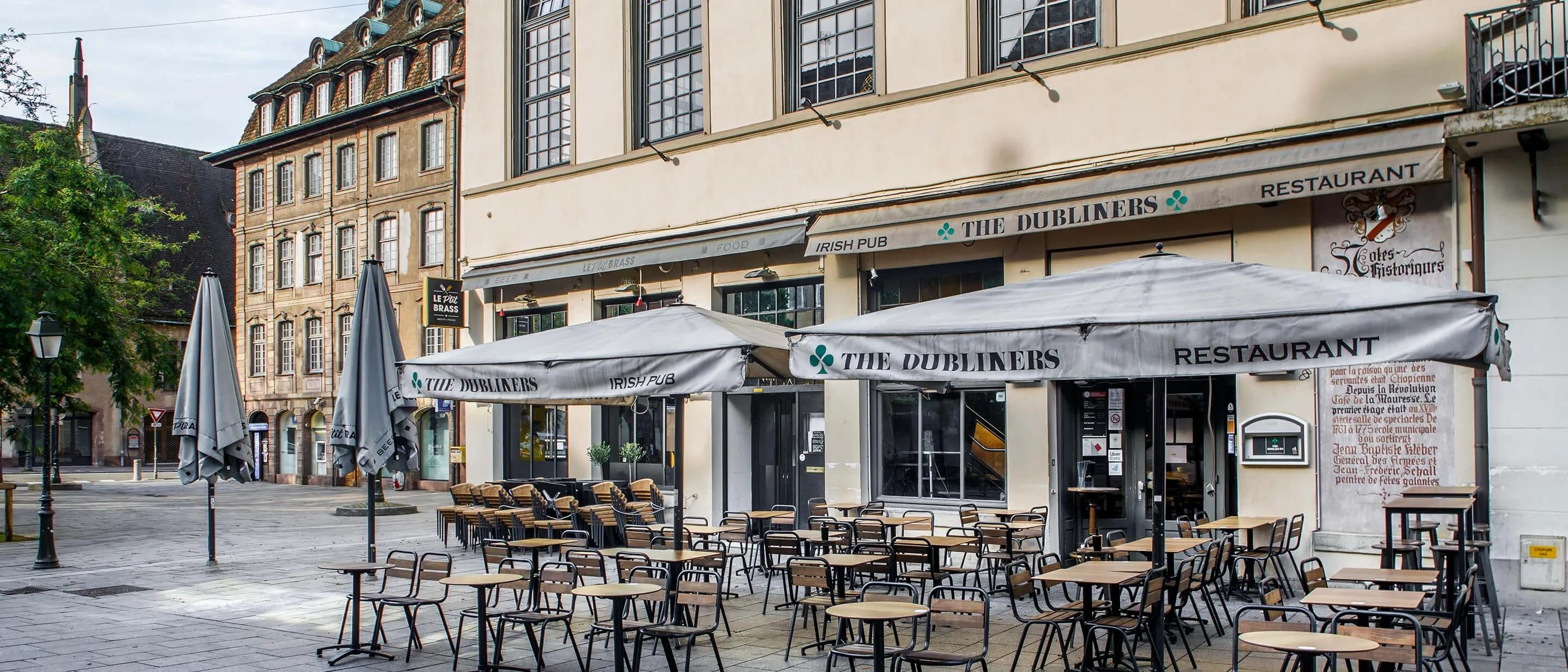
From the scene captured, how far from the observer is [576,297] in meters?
19.8

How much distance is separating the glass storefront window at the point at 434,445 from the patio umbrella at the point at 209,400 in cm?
2128

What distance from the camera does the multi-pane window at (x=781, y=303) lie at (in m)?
16.7

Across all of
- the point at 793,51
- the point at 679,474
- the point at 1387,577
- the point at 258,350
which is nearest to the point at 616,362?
the point at 679,474

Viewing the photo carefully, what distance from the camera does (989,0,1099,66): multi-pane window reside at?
14117 mm

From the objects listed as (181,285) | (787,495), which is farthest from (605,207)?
(181,285)

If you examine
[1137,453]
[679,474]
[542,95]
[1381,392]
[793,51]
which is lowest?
[1137,453]

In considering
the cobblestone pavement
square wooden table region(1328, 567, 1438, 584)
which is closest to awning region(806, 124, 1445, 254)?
the cobblestone pavement

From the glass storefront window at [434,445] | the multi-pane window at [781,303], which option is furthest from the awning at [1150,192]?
the glass storefront window at [434,445]

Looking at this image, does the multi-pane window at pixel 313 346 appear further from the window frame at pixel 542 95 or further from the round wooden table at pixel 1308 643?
the round wooden table at pixel 1308 643

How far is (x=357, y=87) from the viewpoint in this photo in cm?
3766

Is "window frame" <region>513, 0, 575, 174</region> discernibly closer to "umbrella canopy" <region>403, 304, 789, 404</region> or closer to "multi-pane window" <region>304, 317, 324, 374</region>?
"umbrella canopy" <region>403, 304, 789, 404</region>

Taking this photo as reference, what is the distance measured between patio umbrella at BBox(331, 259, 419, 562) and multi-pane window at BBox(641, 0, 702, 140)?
23.7 ft

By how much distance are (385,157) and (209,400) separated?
23823 millimetres

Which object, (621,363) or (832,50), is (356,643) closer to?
(621,363)
